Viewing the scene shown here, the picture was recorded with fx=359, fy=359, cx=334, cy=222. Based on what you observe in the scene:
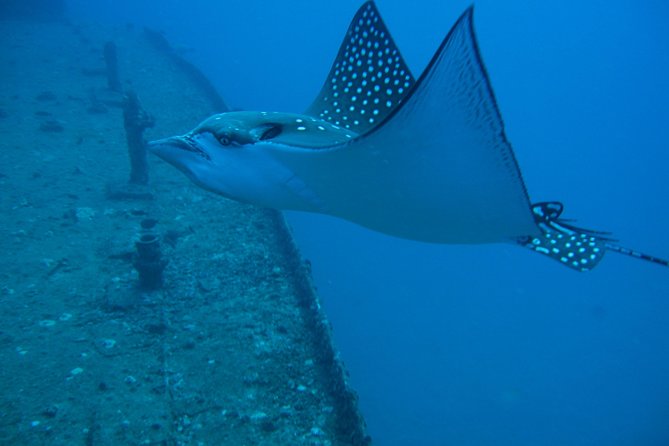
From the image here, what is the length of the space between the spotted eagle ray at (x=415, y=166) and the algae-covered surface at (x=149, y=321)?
6.08 feet

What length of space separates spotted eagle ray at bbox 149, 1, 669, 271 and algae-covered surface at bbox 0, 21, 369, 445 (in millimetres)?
1853

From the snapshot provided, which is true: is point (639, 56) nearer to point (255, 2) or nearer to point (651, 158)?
point (651, 158)

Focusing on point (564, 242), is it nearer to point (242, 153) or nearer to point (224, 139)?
point (242, 153)

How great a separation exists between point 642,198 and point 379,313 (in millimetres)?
60085

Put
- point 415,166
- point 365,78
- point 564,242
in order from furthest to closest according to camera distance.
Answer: point 365,78 → point 564,242 → point 415,166

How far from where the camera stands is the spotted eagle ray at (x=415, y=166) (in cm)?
163

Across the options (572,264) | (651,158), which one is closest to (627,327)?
(572,264)

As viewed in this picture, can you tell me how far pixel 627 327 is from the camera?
30.3m

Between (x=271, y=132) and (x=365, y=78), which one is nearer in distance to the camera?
(x=271, y=132)

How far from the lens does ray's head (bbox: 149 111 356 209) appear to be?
2.32m

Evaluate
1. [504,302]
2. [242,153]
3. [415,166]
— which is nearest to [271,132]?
[242,153]

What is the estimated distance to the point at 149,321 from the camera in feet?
14.1

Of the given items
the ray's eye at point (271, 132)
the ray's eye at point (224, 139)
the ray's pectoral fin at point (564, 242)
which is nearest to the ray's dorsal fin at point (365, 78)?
the ray's eye at point (271, 132)

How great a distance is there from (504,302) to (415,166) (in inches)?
1166
